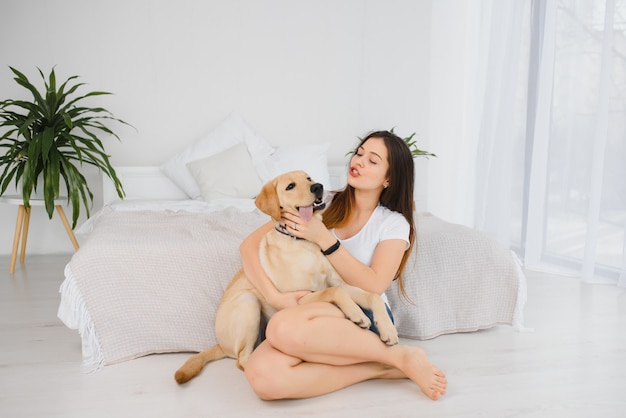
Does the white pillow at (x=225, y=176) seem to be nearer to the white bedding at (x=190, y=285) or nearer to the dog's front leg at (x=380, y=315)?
the white bedding at (x=190, y=285)

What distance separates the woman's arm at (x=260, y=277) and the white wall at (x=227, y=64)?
283cm

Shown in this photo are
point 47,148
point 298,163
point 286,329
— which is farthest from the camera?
point 298,163

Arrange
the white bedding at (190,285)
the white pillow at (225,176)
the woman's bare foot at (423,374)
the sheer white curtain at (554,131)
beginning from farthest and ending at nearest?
the white pillow at (225,176), the sheer white curtain at (554,131), the white bedding at (190,285), the woman's bare foot at (423,374)

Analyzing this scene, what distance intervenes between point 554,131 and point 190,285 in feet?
8.66

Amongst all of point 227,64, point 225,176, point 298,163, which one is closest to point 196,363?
point 225,176

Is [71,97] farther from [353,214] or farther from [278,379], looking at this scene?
[278,379]

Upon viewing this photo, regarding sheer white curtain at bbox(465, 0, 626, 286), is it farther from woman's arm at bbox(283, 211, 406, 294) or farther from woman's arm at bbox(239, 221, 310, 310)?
woman's arm at bbox(239, 221, 310, 310)

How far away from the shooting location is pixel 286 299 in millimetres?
1935

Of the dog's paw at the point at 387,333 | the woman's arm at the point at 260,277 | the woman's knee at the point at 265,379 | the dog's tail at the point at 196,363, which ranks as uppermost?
the woman's arm at the point at 260,277

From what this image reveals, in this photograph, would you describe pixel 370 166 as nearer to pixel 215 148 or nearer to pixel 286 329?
pixel 286 329

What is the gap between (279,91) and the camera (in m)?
4.95

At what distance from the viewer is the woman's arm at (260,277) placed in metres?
1.94

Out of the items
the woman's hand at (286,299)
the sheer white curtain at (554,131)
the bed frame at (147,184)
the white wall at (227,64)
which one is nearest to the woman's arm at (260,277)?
the woman's hand at (286,299)

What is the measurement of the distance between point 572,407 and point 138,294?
152 centimetres
